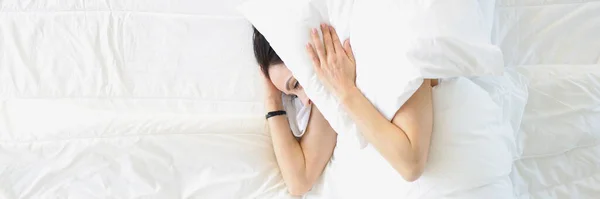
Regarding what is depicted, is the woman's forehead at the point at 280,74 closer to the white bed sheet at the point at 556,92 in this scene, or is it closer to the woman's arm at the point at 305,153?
the woman's arm at the point at 305,153

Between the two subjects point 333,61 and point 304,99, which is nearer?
point 333,61

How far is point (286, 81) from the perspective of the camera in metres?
1.14

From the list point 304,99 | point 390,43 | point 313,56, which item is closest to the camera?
point 390,43

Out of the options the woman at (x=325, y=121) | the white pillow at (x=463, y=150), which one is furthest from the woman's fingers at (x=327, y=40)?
the white pillow at (x=463, y=150)

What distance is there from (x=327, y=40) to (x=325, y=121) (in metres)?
0.20

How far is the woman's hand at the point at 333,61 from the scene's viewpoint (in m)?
1.04

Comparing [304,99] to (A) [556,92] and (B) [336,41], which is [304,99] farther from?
(A) [556,92]

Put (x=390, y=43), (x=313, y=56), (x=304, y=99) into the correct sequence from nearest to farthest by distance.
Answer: (x=390, y=43) < (x=313, y=56) < (x=304, y=99)

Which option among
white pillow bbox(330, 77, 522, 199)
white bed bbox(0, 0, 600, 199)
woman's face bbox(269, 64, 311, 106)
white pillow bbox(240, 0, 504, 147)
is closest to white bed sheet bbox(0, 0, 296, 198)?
white bed bbox(0, 0, 600, 199)

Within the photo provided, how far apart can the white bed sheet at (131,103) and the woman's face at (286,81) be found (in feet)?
0.37

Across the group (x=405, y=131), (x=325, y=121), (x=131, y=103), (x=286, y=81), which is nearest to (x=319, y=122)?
(x=325, y=121)

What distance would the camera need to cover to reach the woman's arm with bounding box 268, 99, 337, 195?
3.86ft

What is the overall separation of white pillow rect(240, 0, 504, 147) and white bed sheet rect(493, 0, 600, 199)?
24 cm

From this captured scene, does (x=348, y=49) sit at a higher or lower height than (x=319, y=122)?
higher
